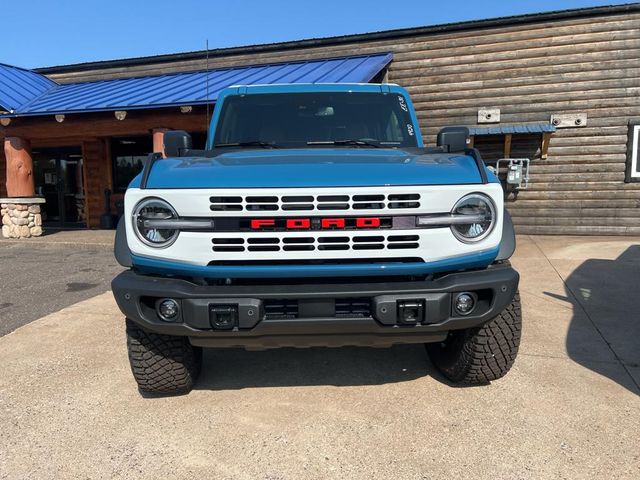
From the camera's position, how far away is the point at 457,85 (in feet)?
34.8

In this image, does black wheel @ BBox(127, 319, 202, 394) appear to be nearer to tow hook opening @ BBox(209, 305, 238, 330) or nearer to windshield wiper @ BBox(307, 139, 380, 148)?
tow hook opening @ BBox(209, 305, 238, 330)

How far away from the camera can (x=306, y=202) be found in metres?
2.18

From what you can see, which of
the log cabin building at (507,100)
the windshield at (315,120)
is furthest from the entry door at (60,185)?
the windshield at (315,120)

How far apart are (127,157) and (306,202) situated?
12514 millimetres

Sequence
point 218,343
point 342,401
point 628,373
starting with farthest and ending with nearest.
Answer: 1. point 628,373
2. point 342,401
3. point 218,343

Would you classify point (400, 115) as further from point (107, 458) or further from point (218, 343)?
point (107, 458)

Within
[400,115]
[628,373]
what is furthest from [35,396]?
[628,373]

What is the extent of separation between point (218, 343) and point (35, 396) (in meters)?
1.49

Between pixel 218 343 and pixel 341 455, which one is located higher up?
pixel 218 343

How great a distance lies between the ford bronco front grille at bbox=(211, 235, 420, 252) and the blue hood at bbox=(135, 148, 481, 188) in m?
0.25

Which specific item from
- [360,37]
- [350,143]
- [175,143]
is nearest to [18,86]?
[360,37]

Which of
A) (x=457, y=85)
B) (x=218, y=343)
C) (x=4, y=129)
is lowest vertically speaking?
(x=218, y=343)

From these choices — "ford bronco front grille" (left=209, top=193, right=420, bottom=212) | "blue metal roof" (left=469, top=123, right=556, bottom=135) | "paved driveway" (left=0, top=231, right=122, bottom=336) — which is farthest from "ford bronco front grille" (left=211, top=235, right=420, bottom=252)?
"blue metal roof" (left=469, top=123, right=556, bottom=135)

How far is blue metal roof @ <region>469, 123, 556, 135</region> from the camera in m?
9.73
